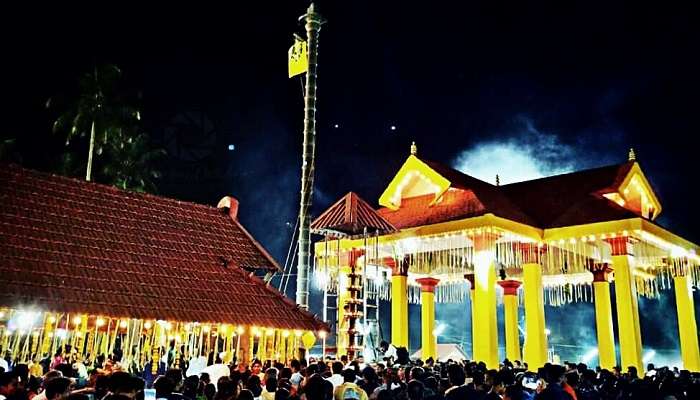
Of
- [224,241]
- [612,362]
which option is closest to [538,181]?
[612,362]

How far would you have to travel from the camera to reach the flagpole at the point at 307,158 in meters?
17.7

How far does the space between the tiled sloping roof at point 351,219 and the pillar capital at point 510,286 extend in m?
10.6

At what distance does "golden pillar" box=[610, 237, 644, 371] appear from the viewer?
57.0ft

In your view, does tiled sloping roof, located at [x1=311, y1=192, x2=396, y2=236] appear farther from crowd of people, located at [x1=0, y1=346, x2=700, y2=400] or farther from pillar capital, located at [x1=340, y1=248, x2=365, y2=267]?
crowd of people, located at [x1=0, y1=346, x2=700, y2=400]

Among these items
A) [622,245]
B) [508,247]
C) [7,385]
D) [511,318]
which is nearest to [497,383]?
[7,385]

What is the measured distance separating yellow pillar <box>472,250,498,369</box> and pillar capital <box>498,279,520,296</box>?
9.19 meters

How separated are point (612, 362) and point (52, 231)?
16.7 meters

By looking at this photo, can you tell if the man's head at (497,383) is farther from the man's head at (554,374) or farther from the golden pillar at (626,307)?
the golden pillar at (626,307)

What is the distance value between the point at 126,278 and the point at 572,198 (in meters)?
14.4

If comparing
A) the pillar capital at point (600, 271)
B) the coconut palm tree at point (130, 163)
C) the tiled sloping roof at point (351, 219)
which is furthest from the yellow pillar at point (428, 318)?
the coconut palm tree at point (130, 163)

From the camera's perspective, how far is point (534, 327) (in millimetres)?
18281

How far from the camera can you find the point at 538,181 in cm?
2234

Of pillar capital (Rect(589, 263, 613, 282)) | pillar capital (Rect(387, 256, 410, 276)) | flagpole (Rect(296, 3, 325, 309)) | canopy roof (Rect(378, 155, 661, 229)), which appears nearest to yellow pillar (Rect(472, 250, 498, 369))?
canopy roof (Rect(378, 155, 661, 229))

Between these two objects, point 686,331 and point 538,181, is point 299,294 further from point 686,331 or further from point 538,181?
point 686,331
